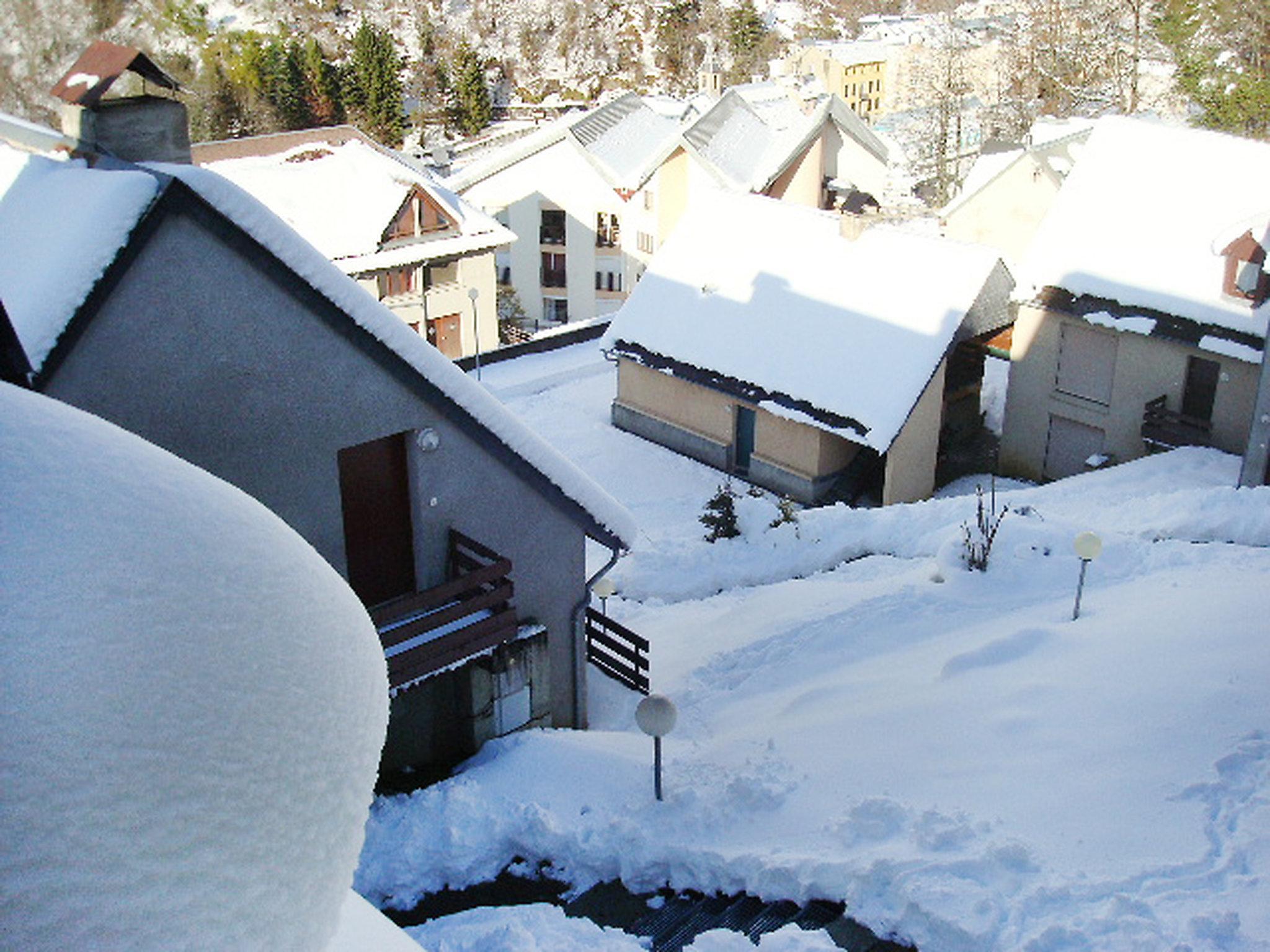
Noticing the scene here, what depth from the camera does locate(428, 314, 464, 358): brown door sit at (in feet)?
130

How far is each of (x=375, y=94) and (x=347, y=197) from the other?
144ft

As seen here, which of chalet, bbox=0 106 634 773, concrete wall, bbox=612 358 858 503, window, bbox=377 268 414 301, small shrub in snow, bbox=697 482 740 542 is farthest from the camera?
window, bbox=377 268 414 301

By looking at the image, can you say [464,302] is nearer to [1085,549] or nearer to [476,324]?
[476,324]

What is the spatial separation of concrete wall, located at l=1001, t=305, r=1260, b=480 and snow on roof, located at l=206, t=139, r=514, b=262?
17.7m

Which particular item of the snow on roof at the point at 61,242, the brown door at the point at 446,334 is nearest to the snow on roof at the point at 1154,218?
the brown door at the point at 446,334

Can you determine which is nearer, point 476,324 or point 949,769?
point 949,769

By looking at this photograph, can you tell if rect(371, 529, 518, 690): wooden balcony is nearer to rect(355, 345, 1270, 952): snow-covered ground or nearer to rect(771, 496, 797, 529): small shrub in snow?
rect(355, 345, 1270, 952): snow-covered ground

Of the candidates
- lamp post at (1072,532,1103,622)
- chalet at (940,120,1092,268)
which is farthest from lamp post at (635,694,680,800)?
chalet at (940,120,1092,268)

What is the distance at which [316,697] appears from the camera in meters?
3.32

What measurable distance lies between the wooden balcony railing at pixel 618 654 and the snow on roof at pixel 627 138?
33680 mm

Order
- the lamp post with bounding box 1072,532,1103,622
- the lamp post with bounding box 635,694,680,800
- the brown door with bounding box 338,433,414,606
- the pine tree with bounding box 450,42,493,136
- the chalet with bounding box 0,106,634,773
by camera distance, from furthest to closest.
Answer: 1. the pine tree with bounding box 450,42,493,136
2. the lamp post with bounding box 1072,532,1103,622
3. the brown door with bounding box 338,433,414,606
4. the lamp post with bounding box 635,694,680,800
5. the chalet with bounding box 0,106,634,773

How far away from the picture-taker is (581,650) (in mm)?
13672

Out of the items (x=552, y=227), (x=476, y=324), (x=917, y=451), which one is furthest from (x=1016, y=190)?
(x=552, y=227)

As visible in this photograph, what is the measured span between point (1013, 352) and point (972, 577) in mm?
14788
